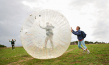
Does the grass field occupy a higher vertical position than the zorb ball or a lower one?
lower

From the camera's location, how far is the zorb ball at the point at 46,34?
6422 mm

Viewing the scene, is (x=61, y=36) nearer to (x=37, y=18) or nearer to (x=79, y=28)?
(x=37, y=18)

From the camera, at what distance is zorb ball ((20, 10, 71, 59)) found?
6422mm

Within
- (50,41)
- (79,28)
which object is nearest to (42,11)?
(50,41)

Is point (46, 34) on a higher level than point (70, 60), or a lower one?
higher

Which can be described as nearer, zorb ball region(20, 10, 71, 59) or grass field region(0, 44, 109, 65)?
grass field region(0, 44, 109, 65)

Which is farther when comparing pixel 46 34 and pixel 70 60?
pixel 70 60

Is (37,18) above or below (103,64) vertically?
above

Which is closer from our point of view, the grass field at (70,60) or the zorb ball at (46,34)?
the grass field at (70,60)

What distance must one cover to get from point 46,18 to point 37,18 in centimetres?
69

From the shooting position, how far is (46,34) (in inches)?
256

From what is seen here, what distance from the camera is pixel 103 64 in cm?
546

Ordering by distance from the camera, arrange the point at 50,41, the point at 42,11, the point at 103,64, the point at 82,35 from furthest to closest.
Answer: the point at 82,35 < the point at 42,11 < the point at 50,41 < the point at 103,64

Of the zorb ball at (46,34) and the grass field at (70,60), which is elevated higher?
the zorb ball at (46,34)
